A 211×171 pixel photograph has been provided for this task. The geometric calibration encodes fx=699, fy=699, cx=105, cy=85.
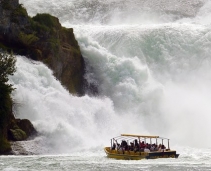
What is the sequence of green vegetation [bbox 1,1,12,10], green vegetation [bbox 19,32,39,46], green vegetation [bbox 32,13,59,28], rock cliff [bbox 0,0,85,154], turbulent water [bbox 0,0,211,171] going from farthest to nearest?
green vegetation [bbox 32,13,59,28]
green vegetation [bbox 19,32,39,46]
rock cliff [bbox 0,0,85,154]
green vegetation [bbox 1,1,12,10]
turbulent water [bbox 0,0,211,171]

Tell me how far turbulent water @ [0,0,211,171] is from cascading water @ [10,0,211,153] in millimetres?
93

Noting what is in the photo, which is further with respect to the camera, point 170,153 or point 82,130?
point 82,130

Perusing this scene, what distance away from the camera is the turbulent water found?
5731 centimetres

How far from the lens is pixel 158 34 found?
306ft

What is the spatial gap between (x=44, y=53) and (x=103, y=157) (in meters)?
19.7

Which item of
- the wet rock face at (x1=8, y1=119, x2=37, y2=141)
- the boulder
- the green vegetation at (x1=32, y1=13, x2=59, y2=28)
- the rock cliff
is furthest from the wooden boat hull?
the green vegetation at (x1=32, y1=13, x2=59, y2=28)

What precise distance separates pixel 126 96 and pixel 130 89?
39.7 inches

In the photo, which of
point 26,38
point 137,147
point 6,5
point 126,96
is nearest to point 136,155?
point 137,147

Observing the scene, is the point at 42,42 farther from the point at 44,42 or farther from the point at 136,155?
the point at 136,155

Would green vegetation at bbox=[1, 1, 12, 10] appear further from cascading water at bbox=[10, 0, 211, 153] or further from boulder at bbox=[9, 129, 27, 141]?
boulder at bbox=[9, 129, 27, 141]

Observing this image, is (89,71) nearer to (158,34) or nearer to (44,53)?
(44,53)

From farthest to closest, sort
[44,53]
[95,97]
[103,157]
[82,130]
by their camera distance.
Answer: [95,97], [44,53], [82,130], [103,157]

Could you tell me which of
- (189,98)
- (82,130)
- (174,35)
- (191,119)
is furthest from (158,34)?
(82,130)

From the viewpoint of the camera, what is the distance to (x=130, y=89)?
78.6 meters
